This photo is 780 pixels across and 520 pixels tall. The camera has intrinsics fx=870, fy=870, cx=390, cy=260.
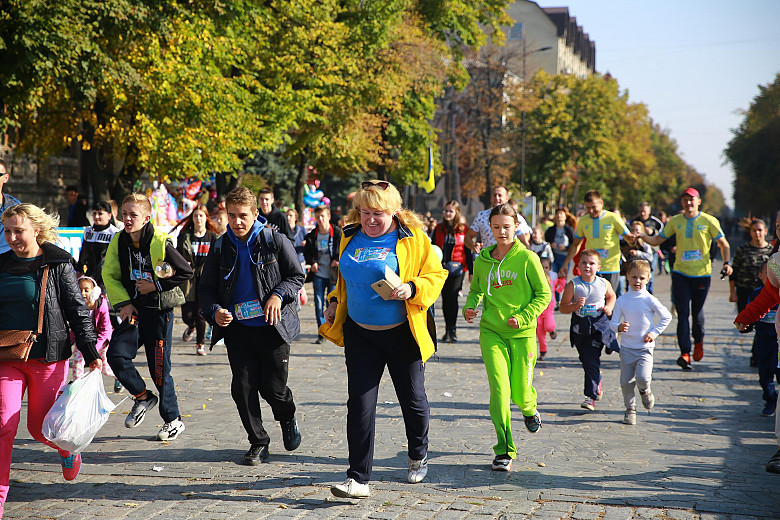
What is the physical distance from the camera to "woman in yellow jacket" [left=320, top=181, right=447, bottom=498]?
209 inches

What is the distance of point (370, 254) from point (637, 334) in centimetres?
336

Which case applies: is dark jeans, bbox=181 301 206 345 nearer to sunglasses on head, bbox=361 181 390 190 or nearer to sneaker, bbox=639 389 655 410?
sneaker, bbox=639 389 655 410

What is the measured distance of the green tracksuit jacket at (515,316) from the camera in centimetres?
616

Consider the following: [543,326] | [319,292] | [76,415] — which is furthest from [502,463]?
[319,292]

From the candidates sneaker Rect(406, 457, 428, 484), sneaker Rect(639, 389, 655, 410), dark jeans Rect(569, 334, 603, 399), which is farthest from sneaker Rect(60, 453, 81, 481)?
sneaker Rect(639, 389, 655, 410)

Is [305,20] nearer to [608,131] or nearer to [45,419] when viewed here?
[45,419]

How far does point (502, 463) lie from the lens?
19.5ft

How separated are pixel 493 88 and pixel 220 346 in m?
40.3

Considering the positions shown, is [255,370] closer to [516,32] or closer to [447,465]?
[447,465]

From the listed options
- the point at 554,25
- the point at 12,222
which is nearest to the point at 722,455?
the point at 12,222

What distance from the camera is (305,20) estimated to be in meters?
26.6

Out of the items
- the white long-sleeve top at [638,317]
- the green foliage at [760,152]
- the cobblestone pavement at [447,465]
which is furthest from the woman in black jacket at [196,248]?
the green foliage at [760,152]

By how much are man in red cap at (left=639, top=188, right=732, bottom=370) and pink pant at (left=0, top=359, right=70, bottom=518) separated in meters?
7.78

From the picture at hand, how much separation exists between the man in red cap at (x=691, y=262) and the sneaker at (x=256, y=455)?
632cm
